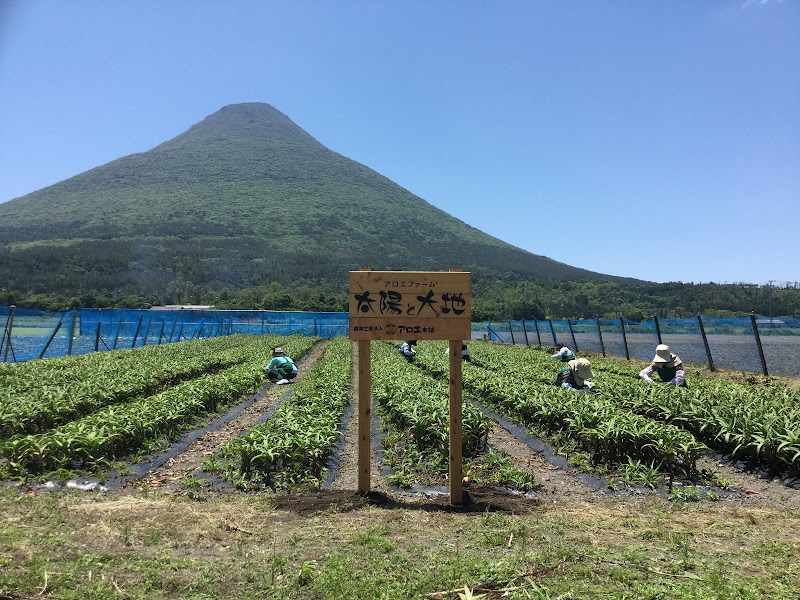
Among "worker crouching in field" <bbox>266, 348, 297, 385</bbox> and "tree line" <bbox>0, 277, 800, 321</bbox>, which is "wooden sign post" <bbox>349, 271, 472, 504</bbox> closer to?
"worker crouching in field" <bbox>266, 348, 297, 385</bbox>

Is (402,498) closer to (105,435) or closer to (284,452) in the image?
(284,452)

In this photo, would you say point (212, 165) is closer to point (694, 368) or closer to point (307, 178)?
point (307, 178)

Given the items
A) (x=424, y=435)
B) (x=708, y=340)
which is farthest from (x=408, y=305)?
(x=708, y=340)

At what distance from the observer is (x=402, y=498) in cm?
525

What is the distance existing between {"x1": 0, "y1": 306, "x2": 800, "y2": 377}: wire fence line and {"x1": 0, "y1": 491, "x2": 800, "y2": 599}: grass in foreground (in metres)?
12.9

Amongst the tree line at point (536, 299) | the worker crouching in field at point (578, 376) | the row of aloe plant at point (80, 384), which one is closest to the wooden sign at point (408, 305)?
the row of aloe plant at point (80, 384)

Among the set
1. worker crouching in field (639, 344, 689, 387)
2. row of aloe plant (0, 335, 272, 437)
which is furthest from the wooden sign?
worker crouching in field (639, 344, 689, 387)

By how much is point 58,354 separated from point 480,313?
136 feet

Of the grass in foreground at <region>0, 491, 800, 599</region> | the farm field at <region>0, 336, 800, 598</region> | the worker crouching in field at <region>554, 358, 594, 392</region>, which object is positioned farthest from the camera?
the worker crouching in field at <region>554, 358, 594, 392</region>

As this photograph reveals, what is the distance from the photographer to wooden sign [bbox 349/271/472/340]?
5172 mm

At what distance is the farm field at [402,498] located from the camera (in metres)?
3.35

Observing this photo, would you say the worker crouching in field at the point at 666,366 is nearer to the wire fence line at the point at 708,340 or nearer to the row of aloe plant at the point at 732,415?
the row of aloe plant at the point at 732,415

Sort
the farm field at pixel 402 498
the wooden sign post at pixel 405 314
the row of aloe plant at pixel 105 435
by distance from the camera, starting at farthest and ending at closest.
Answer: the row of aloe plant at pixel 105 435, the wooden sign post at pixel 405 314, the farm field at pixel 402 498

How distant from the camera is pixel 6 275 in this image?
2569 inches
